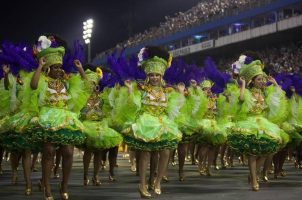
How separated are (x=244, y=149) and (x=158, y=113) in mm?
1534

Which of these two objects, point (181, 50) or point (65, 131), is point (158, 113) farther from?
point (181, 50)

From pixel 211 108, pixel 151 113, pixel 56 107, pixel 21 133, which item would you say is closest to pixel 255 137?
pixel 151 113

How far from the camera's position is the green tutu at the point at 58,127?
6984mm

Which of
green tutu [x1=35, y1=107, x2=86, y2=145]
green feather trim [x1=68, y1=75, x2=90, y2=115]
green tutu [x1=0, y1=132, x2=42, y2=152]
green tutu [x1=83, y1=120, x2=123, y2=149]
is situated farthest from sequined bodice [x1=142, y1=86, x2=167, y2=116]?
green tutu [x1=83, y1=120, x2=123, y2=149]

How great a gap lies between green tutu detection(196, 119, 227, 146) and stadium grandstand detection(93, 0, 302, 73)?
18.6m

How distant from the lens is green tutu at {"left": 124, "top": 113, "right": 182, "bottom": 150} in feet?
25.1

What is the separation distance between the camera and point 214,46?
44.2 meters

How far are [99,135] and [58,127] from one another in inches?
108

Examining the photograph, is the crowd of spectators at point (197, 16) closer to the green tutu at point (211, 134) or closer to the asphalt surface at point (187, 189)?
the green tutu at point (211, 134)

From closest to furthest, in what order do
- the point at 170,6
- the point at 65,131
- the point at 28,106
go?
1. the point at 65,131
2. the point at 28,106
3. the point at 170,6

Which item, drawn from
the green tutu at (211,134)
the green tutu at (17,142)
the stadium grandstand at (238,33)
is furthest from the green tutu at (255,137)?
the stadium grandstand at (238,33)

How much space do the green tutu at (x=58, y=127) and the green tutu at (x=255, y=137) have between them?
2.62 m

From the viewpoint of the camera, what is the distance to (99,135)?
9680mm

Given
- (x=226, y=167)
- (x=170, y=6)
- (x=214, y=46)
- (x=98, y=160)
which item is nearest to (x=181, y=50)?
(x=214, y=46)
